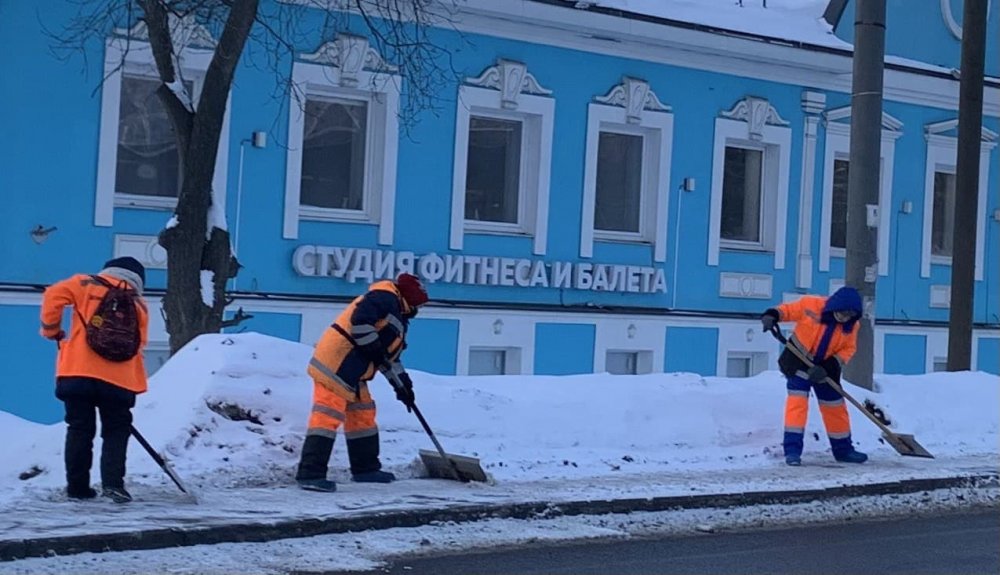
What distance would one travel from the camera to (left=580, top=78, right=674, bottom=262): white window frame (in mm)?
20281

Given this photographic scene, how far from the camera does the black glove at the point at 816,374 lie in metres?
13.4

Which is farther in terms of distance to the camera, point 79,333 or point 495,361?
point 495,361

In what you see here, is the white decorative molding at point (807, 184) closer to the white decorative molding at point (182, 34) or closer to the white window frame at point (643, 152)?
the white window frame at point (643, 152)

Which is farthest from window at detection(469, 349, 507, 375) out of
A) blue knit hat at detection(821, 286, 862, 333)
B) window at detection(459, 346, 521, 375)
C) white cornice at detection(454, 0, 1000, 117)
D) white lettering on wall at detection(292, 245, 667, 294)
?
blue knit hat at detection(821, 286, 862, 333)

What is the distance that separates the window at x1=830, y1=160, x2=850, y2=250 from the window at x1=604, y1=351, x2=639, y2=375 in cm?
397

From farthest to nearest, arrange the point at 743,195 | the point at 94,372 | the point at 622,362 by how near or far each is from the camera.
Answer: the point at 743,195, the point at 622,362, the point at 94,372

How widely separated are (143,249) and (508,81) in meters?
5.17

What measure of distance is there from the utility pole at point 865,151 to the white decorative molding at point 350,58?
18.9ft

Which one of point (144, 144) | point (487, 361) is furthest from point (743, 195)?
point (144, 144)

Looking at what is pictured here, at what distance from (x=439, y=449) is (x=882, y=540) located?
3223 mm

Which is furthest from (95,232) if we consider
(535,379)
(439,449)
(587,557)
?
(587,557)

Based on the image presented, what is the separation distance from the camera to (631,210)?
2108 centimetres

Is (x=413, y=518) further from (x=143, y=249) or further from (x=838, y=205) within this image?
(x=838, y=205)

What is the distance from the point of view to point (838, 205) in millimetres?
22922
